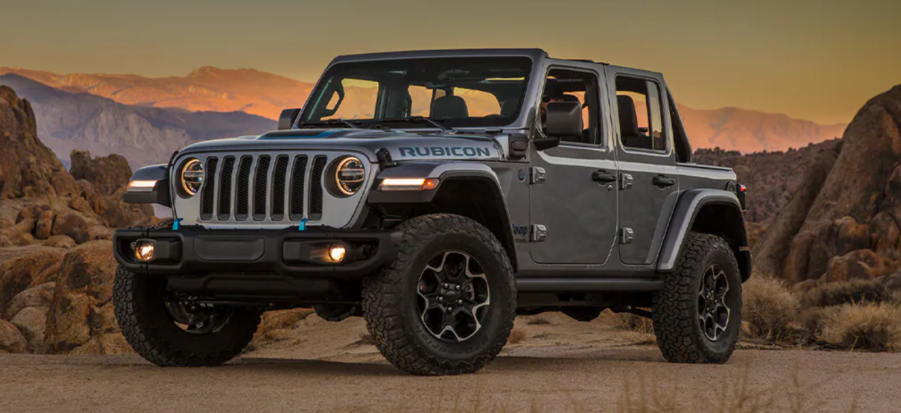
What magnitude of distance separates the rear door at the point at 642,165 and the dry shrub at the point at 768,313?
7.30 m

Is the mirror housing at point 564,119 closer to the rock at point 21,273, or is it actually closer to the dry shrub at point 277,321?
the dry shrub at point 277,321

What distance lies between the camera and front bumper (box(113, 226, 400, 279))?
733cm

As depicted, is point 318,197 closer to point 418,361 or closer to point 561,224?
point 418,361

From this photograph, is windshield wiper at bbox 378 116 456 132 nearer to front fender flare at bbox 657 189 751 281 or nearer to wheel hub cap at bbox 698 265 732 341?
front fender flare at bbox 657 189 751 281

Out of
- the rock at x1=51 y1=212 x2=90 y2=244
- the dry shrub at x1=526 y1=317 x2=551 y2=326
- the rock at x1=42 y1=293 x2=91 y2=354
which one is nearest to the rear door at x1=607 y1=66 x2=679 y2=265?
the dry shrub at x1=526 y1=317 x2=551 y2=326

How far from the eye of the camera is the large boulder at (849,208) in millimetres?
44719

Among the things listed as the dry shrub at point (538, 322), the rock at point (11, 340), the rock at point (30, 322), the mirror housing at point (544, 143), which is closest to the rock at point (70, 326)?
the rock at point (11, 340)

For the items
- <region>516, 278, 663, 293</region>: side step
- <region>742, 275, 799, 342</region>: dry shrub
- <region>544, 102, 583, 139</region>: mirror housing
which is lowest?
<region>742, 275, 799, 342</region>: dry shrub

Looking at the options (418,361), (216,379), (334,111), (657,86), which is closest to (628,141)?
(657,86)

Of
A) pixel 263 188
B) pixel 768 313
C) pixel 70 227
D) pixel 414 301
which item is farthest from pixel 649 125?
pixel 70 227

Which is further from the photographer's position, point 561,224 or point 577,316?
point 577,316

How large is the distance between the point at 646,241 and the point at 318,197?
3.36 metres

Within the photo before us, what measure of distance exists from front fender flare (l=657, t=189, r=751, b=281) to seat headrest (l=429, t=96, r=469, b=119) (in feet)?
7.40

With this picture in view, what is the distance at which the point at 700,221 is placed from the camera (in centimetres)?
1132
